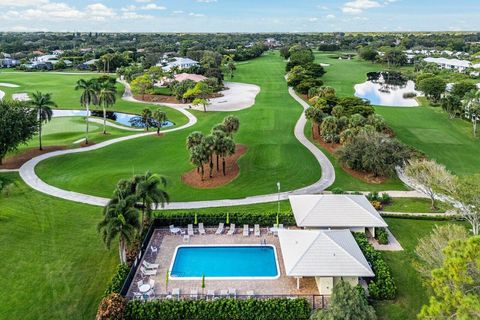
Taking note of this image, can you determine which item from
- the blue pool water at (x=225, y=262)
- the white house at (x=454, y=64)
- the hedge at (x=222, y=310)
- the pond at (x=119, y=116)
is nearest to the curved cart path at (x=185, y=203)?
the blue pool water at (x=225, y=262)

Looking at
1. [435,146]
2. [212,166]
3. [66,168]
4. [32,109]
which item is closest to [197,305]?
[212,166]

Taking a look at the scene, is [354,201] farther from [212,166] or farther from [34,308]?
[34,308]

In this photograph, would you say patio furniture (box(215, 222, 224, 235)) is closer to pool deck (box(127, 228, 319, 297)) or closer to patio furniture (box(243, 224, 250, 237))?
patio furniture (box(243, 224, 250, 237))

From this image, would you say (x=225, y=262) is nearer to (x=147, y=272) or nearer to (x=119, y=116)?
(x=147, y=272)

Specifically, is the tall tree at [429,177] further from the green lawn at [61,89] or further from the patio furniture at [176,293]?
the green lawn at [61,89]

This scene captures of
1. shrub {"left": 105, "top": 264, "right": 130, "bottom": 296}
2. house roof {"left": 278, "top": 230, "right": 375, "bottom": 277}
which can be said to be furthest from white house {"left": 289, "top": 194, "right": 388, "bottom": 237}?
shrub {"left": 105, "top": 264, "right": 130, "bottom": 296}
